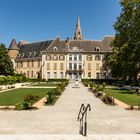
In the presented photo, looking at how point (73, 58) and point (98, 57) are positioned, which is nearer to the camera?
point (98, 57)

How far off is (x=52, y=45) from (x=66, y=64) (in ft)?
21.4

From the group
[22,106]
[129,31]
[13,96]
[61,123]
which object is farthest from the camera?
[129,31]

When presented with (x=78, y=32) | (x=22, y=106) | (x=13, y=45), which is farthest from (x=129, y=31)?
(x=78, y=32)

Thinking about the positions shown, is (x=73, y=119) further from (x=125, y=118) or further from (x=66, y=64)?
(x=66, y=64)

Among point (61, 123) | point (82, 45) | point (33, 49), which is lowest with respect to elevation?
point (61, 123)

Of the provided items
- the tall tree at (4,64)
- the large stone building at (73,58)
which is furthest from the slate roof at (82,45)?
the tall tree at (4,64)

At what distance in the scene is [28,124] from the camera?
1277cm

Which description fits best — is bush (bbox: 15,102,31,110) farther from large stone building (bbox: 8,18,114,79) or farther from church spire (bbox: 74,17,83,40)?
church spire (bbox: 74,17,83,40)

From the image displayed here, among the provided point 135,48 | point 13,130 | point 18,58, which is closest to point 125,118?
point 13,130

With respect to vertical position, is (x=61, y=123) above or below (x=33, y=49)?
below

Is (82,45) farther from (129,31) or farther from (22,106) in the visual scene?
(22,106)

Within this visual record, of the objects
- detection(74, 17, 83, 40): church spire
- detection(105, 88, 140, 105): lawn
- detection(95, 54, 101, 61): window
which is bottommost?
detection(105, 88, 140, 105): lawn

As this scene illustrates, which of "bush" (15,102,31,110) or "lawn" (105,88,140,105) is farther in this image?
"lawn" (105,88,140,105)

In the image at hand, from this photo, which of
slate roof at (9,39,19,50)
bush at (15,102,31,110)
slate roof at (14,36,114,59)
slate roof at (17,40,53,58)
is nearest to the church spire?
slate roof at (17,40,53,58)
